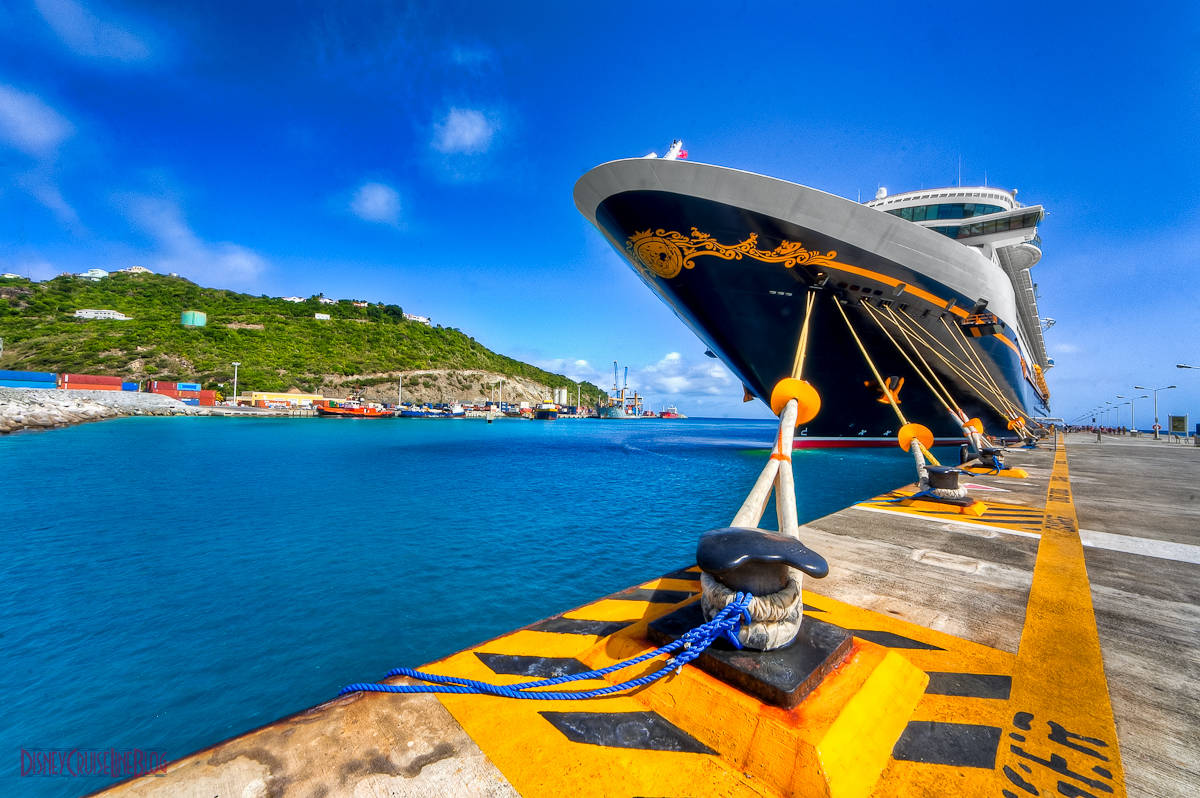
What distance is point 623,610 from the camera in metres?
3.16

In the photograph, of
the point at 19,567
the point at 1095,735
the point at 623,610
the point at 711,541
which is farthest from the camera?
the point at 19,567

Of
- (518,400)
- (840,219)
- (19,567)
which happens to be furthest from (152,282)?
(840,219)

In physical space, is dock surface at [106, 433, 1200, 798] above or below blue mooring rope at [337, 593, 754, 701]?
below

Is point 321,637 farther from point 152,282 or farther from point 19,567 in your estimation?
point 152,282

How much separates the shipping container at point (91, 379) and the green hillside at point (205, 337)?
9.30 m

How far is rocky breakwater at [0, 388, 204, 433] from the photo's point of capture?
35.1m

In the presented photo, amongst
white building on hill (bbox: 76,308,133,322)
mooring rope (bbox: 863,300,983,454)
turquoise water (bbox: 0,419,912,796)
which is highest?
white building on hill (bbox: 76,308,133,322)

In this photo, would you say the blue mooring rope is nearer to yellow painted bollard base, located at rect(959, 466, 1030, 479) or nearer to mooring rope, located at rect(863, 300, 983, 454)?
mooring rope, located at rect(863, 300, 983, 454)

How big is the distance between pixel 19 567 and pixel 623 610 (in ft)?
36.1

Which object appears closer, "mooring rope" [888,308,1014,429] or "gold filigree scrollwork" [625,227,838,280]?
"gold filigree scrollwork" [625,227,838,280]

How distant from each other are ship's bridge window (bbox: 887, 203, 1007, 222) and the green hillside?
8951 cm

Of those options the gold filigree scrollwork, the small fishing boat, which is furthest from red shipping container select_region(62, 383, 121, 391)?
the gold filigree scrollwork

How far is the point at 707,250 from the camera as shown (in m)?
11.2

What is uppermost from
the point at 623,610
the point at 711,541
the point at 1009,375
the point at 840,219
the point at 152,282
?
the point at 152,282
